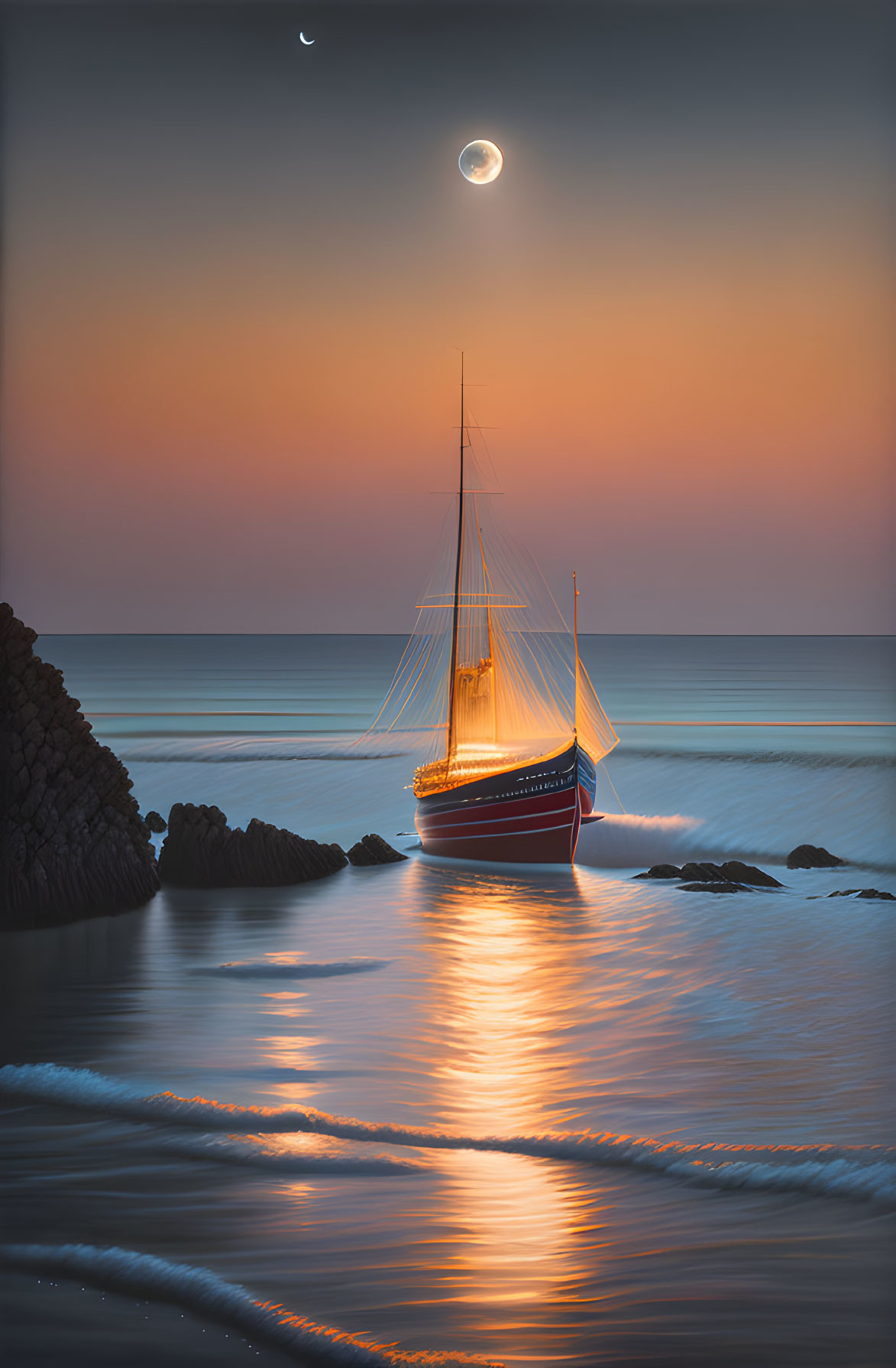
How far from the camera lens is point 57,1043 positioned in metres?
4.44

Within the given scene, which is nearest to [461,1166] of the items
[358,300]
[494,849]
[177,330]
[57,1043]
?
[57,1043]

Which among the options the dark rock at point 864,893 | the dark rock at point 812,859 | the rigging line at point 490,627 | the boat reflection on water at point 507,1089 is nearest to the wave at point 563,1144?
the boat reflection on water at point 507,1089

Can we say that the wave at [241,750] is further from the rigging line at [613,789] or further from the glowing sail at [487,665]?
the glowing sail at [487,665]

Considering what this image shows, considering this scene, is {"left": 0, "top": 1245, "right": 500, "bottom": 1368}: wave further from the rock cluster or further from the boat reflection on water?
the rock cluster

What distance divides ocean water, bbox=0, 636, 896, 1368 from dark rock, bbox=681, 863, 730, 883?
0.49 m

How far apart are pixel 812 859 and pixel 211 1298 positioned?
7.55 metres

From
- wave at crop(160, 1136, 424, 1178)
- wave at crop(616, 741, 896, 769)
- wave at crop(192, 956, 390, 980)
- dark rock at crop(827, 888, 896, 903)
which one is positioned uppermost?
wave at crop(616, 741, 896, 769)

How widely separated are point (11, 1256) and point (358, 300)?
506 centimetres

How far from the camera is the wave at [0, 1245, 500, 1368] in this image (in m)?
2.46

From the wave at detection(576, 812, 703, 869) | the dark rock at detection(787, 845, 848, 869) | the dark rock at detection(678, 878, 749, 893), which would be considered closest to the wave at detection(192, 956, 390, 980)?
the dark rock at detection(678, 878, 749, 893)

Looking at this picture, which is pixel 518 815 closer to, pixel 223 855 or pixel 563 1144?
pixel 223 855

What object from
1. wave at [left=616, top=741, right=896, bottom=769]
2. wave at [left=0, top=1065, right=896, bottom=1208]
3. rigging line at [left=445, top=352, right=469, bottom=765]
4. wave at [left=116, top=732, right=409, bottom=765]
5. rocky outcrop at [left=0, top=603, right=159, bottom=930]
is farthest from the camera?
wave at [left=116, top=732, right=409, bottom=765]

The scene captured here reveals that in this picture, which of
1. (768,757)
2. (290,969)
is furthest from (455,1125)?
(768,757)

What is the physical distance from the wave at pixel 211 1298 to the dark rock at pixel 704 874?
234 inches
